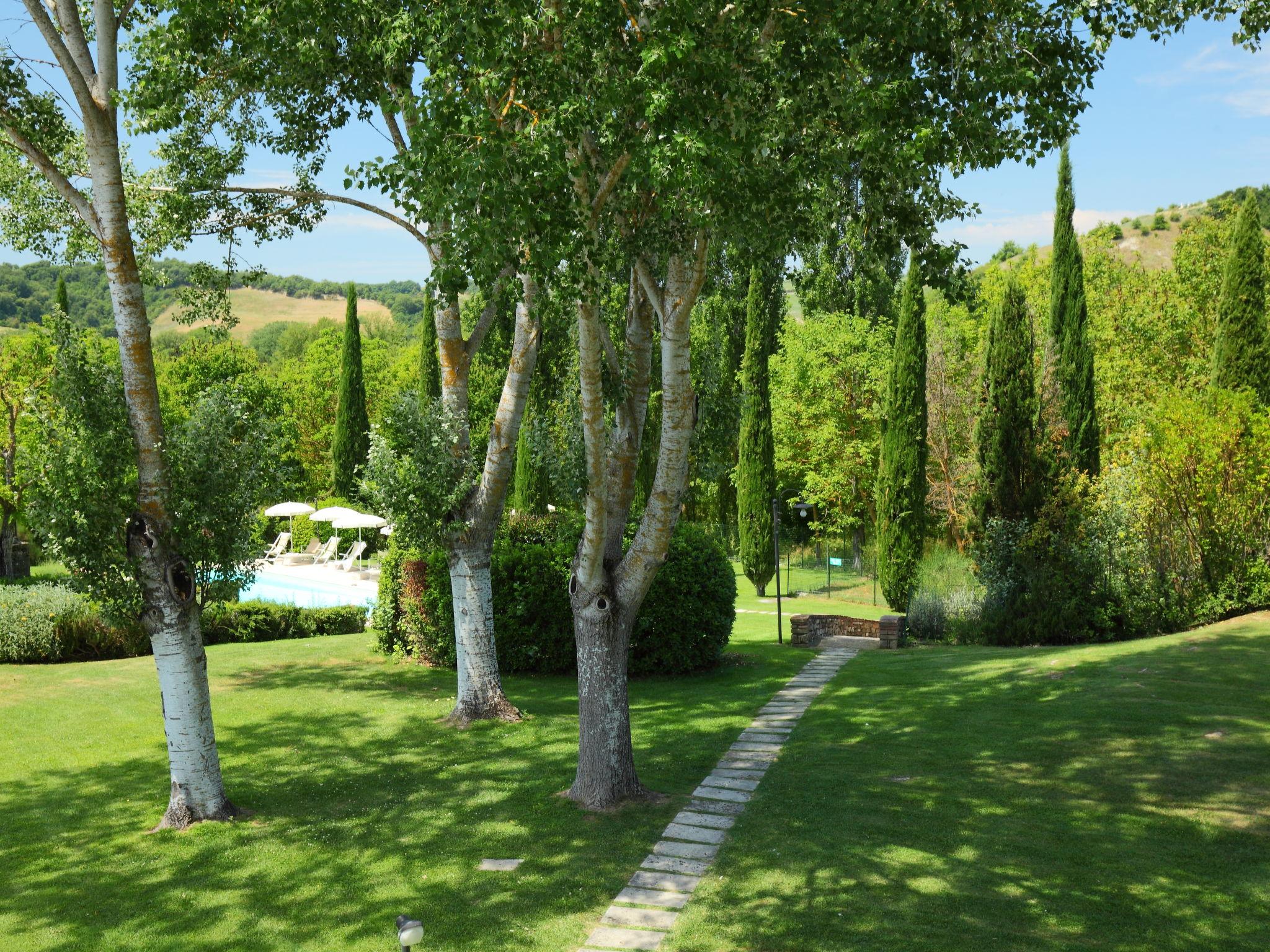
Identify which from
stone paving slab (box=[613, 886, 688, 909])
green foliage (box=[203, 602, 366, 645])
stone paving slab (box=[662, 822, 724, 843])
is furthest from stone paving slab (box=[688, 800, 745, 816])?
green foliage (box=[203, 602, 366, 645])

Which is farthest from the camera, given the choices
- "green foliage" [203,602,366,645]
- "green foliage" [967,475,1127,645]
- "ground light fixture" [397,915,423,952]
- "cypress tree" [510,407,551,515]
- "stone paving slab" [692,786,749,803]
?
"cypress tree" [510,407,551,515]

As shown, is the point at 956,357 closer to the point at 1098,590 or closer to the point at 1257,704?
the point at 1098,590

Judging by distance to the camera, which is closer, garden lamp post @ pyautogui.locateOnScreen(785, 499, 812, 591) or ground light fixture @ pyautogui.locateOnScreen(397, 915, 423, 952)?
ground light fixture @ pyautogui.locateOnScreen(397, 915, 423, 952)

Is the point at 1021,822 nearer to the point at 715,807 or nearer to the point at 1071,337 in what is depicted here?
the point at 715,807

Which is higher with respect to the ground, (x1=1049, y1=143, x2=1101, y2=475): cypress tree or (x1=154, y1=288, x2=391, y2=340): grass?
(x1=154, y1=288, x2=391, y2=340): grass

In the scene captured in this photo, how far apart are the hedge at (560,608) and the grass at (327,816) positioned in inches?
25.7

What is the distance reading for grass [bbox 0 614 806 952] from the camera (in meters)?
6.87

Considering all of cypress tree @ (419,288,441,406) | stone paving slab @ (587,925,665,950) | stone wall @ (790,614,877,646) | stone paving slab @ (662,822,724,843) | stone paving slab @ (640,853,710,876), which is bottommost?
stone paving slab @ (587,925,665,950)

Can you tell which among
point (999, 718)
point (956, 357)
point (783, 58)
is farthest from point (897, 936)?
point (956, 357)

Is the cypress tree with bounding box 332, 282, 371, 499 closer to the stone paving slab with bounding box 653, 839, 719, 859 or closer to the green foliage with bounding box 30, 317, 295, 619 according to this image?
the green foliage with bounding box 30, 317, 295, 619

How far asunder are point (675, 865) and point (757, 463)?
2377cm

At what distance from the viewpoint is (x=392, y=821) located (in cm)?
883

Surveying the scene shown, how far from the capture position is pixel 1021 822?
8258 mm

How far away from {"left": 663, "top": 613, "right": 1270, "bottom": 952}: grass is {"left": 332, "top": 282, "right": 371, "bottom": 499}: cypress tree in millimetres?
29307
